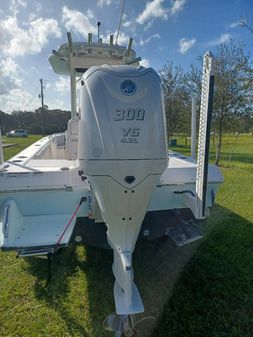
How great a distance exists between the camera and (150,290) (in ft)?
7.61

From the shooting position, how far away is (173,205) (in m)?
2.29

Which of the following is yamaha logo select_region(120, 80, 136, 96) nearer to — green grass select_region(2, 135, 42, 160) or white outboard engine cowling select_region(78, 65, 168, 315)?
white outboard engine cowling select_region(78, 65, 168, 315)

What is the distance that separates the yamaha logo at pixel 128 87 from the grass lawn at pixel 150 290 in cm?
168

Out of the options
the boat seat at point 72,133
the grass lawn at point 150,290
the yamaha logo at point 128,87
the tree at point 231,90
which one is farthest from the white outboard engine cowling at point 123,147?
the tree at point 231,90

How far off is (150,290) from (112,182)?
134 cm

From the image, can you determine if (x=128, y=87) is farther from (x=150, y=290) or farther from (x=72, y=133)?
(x=72, y=133)

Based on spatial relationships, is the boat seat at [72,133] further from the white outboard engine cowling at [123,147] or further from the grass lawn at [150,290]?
the white outboard engine cowling at [123,147]

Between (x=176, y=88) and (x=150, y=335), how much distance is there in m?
14.0

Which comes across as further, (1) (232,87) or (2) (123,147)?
(1) (232,87)

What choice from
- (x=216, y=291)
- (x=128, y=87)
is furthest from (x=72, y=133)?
(x=216, y=291)

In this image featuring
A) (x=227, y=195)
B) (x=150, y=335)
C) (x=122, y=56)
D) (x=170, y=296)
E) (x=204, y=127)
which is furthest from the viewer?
(x=227, y=195)

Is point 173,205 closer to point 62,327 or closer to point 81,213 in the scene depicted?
point 81,213

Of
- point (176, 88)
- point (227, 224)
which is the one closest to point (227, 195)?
point (227, 224)

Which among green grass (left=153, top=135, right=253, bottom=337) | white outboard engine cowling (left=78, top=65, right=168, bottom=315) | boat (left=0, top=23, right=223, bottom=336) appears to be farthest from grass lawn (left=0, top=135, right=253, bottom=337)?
white outboard engine cowling (left=78, top=65, right=168, bottom=315)
